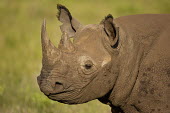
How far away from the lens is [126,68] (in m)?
5.18

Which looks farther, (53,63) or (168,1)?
(168,1)

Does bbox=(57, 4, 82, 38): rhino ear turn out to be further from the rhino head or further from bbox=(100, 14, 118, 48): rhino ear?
bbox=(100, 14, 118, 48): rhino ear

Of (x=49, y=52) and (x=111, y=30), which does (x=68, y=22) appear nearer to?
(x=111, y=30)

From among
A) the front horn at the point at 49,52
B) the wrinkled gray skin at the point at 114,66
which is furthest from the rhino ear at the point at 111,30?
the front horn at the point at 49,52

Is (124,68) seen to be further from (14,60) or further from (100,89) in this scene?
(14,60)

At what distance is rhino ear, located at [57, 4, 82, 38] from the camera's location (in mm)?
5729

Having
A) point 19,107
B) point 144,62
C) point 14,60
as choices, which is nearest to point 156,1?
point 14,60

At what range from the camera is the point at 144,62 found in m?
5.25

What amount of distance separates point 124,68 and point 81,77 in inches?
20.8

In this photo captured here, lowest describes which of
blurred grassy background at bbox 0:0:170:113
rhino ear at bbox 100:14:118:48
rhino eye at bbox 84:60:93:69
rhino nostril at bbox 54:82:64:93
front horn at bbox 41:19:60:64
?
blurred grassy background at bbox 0:0:170:113

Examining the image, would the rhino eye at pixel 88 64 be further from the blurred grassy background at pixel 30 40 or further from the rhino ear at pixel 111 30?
the blurred grassy background at pixel 30 40

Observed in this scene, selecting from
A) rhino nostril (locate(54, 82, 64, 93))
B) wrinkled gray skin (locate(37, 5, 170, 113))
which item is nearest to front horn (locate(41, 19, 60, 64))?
wrinkled gray skin (locate(37, 5, 170, 113))

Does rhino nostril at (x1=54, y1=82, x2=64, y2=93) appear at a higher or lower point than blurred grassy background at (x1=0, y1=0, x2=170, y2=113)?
higher

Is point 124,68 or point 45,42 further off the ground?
point 45,42
